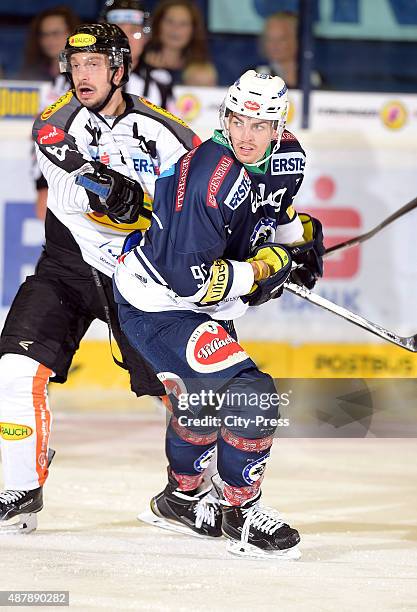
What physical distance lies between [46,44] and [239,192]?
3004 millimetres

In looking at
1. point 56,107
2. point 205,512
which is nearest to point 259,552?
point 205,512

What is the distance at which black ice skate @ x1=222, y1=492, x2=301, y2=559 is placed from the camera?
3.71 m

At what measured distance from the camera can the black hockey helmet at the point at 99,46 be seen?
412 cm

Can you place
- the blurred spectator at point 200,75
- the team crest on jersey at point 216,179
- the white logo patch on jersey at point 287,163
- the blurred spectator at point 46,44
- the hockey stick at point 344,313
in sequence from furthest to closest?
the blurred spectator at point 200,75 → the blurred spectator at point 46,44 → the hockey stick at point 344,313 → the white logo patch on jersey at point 287,163 → the team crest on jersey at point 216,179

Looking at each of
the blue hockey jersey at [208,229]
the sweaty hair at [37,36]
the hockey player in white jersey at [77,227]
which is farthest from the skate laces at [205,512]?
the sweaty hair at [37,36]

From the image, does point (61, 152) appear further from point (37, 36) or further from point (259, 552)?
point (37, 36)

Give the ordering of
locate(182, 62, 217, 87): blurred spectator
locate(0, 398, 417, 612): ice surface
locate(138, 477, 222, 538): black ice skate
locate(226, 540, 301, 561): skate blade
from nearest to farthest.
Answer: locate(0, 398, 417, 612): ice surface, locate(226, 540, 301, 561): skate blade, locate(138, 477, 222, 538): black ice skate, locate(182, 62, 217, 87): blurred spectator

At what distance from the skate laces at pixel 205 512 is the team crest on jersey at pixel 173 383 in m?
0.42

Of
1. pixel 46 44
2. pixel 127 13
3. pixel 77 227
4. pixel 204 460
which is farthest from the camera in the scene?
pixel 46 44

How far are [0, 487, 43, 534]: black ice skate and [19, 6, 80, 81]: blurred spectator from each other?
283cm

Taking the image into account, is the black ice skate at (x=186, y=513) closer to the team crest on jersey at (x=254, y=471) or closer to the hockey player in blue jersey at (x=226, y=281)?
the hockey player in blue jersey at (x=226, y=281)

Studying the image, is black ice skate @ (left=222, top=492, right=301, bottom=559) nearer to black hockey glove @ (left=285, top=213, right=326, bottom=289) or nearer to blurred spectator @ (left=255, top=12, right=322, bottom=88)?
black hockey glove @ (left=285, top=213, right=326, bottom=289)

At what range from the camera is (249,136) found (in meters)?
3.65

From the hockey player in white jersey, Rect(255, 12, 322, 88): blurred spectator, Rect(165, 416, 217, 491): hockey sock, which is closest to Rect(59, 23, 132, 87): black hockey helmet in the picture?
the hockey player in white jersey
